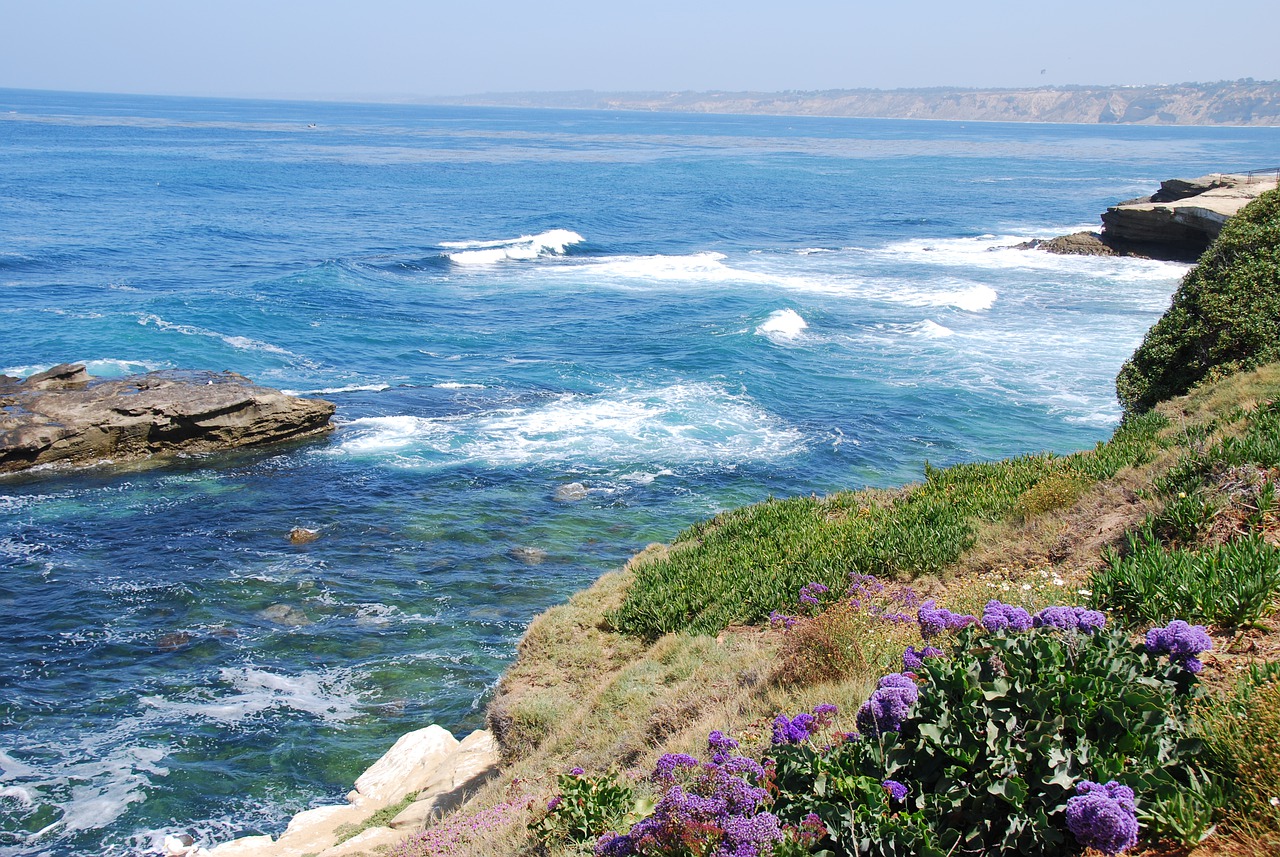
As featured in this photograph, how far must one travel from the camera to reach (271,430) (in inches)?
1046

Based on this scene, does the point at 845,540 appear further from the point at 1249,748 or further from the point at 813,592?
the point at 1249,748

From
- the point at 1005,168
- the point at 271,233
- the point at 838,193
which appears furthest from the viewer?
the point at 1005,168

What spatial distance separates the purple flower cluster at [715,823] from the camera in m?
4.66

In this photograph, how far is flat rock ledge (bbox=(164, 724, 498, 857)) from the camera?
1004 centimetres

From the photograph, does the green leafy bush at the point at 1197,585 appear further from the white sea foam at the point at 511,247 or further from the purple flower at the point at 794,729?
the white sea foam at the point at 511,247

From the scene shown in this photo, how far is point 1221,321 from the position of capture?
1642 cm

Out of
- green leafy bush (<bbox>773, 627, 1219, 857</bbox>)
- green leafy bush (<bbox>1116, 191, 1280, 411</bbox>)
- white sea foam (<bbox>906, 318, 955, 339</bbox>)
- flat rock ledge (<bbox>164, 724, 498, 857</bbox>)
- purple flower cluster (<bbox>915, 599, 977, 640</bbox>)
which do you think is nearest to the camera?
green leafy bush (<bbox>773, 627, 1219, 857</bbox>)

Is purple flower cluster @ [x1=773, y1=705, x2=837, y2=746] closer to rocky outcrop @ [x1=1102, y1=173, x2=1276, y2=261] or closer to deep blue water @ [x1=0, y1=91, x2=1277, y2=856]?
deep blue water @ [x1=0, y1=91, x2=1277, y2=856]

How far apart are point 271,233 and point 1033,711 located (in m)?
61.4

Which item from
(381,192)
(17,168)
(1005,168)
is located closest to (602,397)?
(381,192)

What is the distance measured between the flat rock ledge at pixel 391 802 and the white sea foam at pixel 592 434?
13104 mm

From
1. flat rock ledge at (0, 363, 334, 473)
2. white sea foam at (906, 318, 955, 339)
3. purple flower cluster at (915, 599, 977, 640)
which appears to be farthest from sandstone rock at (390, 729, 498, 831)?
white sea foam at (906, 318, 955, 339)

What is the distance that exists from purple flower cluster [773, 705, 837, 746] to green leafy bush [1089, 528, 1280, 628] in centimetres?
274

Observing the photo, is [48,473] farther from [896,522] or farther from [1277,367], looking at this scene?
[1277,367]
